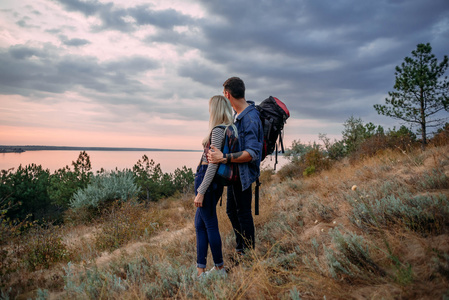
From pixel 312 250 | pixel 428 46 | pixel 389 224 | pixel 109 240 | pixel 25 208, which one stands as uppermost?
pixel 428 46

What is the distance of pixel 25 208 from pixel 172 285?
1560 centimetres

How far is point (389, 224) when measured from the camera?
9.43 ft

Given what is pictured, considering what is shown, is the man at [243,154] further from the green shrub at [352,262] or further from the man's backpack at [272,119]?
the green shrub at [352,262]

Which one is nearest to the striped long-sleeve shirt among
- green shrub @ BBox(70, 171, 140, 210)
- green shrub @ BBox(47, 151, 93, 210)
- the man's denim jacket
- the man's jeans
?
the man's denim jacket

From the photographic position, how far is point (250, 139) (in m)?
2.70

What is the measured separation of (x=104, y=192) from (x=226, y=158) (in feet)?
29.9

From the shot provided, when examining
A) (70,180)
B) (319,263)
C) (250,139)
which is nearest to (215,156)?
(250,139)

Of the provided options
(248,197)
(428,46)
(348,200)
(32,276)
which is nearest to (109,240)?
(32,276)

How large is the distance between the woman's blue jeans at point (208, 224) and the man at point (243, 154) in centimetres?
27

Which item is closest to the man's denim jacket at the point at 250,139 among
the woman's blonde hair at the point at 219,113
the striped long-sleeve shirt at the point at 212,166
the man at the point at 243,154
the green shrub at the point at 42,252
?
the man at the point at 243,154

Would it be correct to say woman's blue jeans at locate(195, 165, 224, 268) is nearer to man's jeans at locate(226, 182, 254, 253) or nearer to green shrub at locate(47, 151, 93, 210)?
man's jeans at locate(226, 182, 254, 253)

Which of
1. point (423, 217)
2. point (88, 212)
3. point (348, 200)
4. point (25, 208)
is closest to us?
point (423, 217)

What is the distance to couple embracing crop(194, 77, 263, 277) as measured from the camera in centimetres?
264

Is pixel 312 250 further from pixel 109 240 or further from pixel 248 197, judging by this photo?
pixel 109 240
